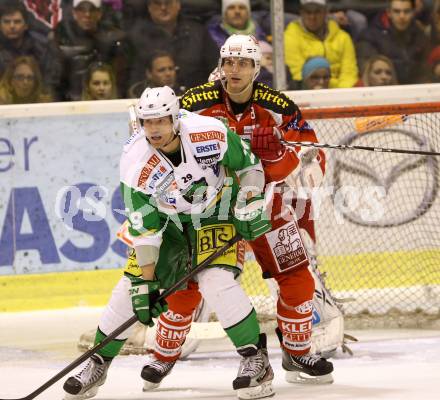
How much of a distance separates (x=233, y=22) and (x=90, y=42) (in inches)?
35.4

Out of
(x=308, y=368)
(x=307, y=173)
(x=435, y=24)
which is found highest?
(x=435, y=24)

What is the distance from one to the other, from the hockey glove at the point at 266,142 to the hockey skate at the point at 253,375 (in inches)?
34.0

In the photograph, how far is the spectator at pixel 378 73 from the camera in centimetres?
763

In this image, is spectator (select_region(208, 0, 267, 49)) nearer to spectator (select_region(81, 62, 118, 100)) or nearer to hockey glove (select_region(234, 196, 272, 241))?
spectator (select_region(81, 62, 118, 100))

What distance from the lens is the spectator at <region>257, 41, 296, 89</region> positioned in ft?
24.6

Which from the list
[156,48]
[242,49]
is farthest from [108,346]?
[156,48]

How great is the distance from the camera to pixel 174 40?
7.63 meters

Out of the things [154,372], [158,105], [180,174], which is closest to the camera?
[158,105]

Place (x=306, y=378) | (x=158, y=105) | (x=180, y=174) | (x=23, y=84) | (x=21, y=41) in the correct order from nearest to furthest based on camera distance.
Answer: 1. (x=158, y=105)
2. (x=180, y=174)
3. (x=306, y=378)
4. (x=23, y=84)
5. (x=21, y=41)

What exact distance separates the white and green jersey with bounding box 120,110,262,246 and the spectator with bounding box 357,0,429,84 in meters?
3.15

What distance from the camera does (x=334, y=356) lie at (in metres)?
5.87

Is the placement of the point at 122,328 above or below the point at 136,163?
below

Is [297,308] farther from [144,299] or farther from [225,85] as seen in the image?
[225,85]

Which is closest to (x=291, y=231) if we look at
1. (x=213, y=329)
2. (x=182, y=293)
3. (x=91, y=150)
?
(x=182, y=293)
